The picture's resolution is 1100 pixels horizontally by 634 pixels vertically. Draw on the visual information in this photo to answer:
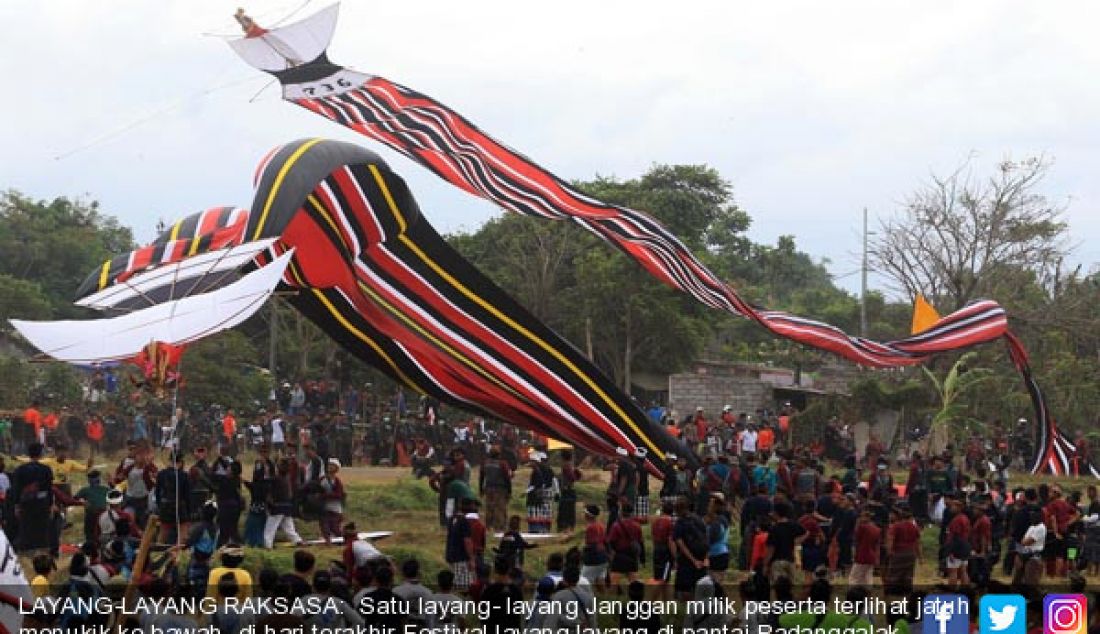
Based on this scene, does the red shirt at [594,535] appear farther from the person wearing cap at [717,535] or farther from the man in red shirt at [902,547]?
A: the man in red shirt at [902,547]

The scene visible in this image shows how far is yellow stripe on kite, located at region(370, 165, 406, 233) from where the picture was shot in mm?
21672

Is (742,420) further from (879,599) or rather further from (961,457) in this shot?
(879,599)

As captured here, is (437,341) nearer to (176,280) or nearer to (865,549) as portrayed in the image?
(176,280)

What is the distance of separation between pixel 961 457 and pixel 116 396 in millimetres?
17412

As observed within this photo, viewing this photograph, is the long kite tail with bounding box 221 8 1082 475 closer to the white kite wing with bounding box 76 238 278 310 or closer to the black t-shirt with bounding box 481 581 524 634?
the white kite wing with bounding box 76 238 278 310

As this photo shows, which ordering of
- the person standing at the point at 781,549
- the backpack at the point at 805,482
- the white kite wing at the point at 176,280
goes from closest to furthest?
the person standing at the point at 781,549
the white kite wing at the point at 176,280
the backpack at the point at 805,482

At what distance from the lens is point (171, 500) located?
18234 mm

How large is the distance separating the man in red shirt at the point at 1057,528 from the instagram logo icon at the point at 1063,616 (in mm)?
8626

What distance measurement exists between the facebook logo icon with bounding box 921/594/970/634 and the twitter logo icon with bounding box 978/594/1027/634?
0.17m

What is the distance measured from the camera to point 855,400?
119ft

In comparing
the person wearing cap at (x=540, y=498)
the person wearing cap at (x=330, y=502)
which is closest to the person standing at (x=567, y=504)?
the person wearing cap at (x=540, y=498)

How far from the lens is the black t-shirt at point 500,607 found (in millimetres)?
12703

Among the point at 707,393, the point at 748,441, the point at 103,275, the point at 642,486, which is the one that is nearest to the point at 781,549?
the point at 642,486

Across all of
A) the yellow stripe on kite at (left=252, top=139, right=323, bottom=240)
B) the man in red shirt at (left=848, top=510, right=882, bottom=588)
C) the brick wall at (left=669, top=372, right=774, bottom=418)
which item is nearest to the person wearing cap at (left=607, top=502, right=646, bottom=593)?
the man in red shirt at (left=848, top=510, right=882, bottom=588)
